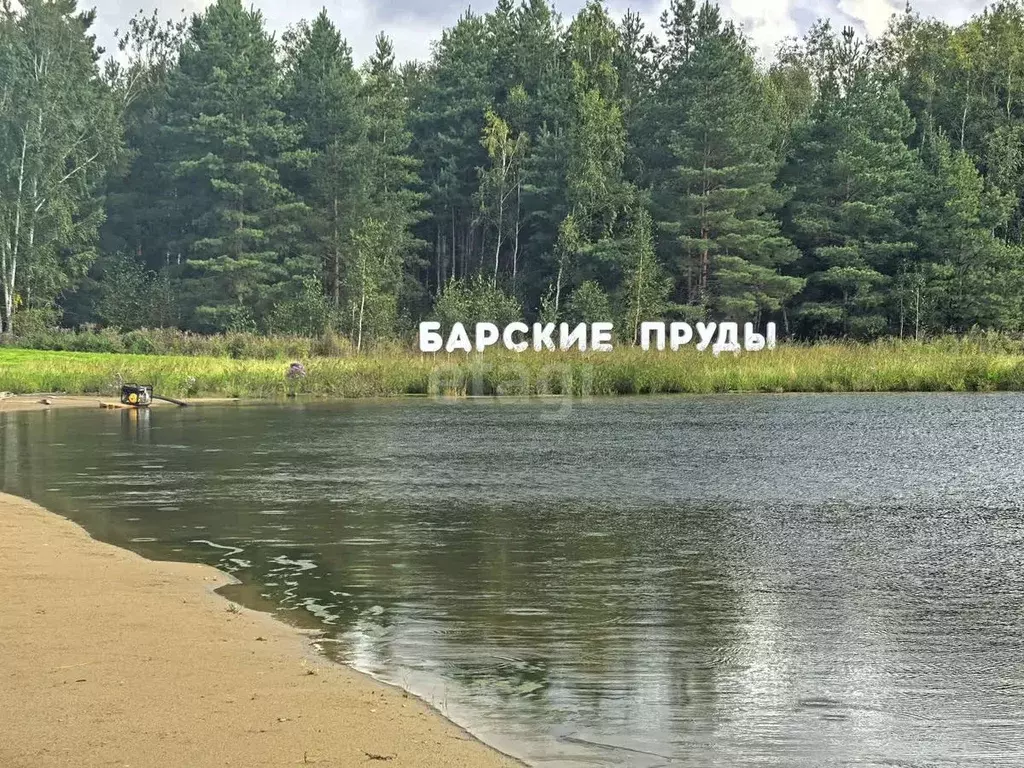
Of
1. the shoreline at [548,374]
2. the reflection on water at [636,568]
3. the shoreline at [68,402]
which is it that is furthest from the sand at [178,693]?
the shoreline at [548,374]

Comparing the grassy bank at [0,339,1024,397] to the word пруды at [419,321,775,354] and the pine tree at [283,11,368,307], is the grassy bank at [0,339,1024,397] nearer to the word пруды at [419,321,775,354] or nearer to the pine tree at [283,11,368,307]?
the word пруды at [419,321,775,354]

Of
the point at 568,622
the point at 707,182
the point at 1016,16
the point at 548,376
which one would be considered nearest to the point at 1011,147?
the point at 1016,16

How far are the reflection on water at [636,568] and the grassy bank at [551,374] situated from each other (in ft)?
49.2

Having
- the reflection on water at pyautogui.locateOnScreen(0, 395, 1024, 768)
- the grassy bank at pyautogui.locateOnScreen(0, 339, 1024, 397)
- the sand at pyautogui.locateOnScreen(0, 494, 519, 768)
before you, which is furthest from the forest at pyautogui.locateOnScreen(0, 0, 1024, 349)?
the sand at pyautogui.locateOnScreen(0, 494, 519, 768)

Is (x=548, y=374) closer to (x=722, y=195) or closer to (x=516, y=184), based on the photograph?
(x=722, y=195)

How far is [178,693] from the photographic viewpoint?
6973mm

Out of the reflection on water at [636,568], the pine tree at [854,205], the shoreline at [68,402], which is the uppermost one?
the pine tree at [854,205]

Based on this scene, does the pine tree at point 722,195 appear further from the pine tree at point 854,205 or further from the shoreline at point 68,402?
the shoreline at point 68,402

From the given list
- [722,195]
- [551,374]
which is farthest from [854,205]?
[551,374]

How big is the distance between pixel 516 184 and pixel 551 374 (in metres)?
31.5

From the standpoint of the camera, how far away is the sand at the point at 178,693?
6.03m

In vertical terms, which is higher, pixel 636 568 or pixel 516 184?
pixel 516 184

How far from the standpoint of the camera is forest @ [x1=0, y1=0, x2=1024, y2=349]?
63094 mm

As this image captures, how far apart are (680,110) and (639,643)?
6013 centimetres
